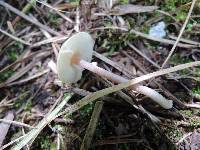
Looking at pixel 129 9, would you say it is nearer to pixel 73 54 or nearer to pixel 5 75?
pixel 73 54

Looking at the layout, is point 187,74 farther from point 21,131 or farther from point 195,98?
point 21,131

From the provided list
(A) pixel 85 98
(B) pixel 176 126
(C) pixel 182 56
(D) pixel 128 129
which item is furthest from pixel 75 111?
(C) pixel 182 56

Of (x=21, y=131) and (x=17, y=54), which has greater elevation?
(x=17, y=54)

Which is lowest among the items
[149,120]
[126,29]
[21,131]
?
[21,131]

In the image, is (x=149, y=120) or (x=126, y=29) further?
(x=126, y=29)

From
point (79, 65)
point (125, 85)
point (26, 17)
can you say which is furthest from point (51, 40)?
point (125, 85)

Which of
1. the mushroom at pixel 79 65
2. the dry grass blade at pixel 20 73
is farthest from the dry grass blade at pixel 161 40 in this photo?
the dry grass blade at pixel 20 73
